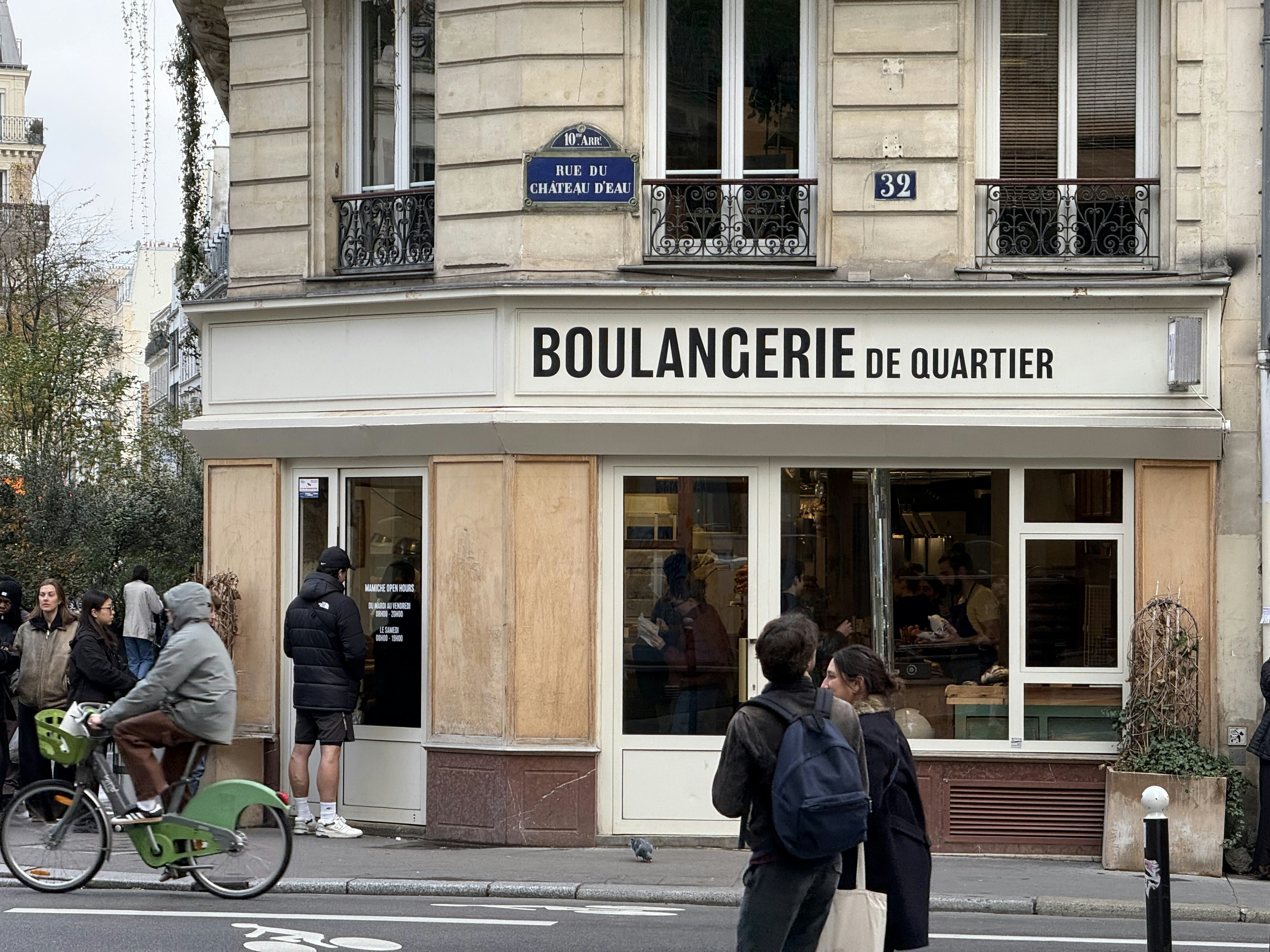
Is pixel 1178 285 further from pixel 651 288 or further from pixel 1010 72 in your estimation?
pixel 651 288

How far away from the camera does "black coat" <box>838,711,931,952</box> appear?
588cm

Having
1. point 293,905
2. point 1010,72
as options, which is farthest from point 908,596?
point 293,905

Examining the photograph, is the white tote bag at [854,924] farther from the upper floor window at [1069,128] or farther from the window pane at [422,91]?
the window pane at [422,91]

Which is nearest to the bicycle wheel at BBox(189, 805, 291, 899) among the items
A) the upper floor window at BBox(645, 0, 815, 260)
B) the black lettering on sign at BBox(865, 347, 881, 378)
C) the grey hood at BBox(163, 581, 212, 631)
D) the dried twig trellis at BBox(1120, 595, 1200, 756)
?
the grey hood at BBox(163, 581, 212, 631)

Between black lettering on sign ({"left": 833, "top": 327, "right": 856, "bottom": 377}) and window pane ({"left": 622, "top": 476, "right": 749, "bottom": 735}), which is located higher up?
black lettering on sign ({"left": 833, "top": 327, "right": 856, "bottom": 377})

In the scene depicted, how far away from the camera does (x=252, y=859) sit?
9047 millimetres

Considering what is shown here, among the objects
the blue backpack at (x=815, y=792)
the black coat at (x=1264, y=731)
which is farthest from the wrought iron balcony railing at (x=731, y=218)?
the blue backpack at (x=815, y=792)

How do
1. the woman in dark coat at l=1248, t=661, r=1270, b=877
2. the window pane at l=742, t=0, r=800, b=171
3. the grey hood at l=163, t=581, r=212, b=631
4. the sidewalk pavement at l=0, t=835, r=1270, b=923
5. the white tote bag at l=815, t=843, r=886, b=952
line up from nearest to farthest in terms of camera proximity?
the white tote bag at l=815, t=843, r=886, b=952 < the grey hood at l=163, t=581, r=212, b=631 < the sidewalk pavement at l=0, t=835, r=1270, b=923 < the woman in dark coat at l=1248, t=661, r=1270, b=877 < the window pane at l=742, t=0, r=800, b=171

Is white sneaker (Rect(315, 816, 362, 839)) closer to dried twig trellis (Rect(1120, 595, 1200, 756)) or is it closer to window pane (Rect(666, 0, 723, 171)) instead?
window pane (Rect(666, 0, 723, 171))

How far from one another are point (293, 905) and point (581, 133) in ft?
18.9

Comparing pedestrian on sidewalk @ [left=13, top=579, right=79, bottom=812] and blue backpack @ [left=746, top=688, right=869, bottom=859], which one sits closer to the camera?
blue backpack @ [left=746, top=688, right=869, bottom=859]

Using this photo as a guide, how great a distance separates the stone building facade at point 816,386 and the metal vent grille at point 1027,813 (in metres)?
0.02

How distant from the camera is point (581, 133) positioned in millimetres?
11750

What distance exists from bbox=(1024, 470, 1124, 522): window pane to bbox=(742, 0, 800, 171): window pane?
2.94 metres
